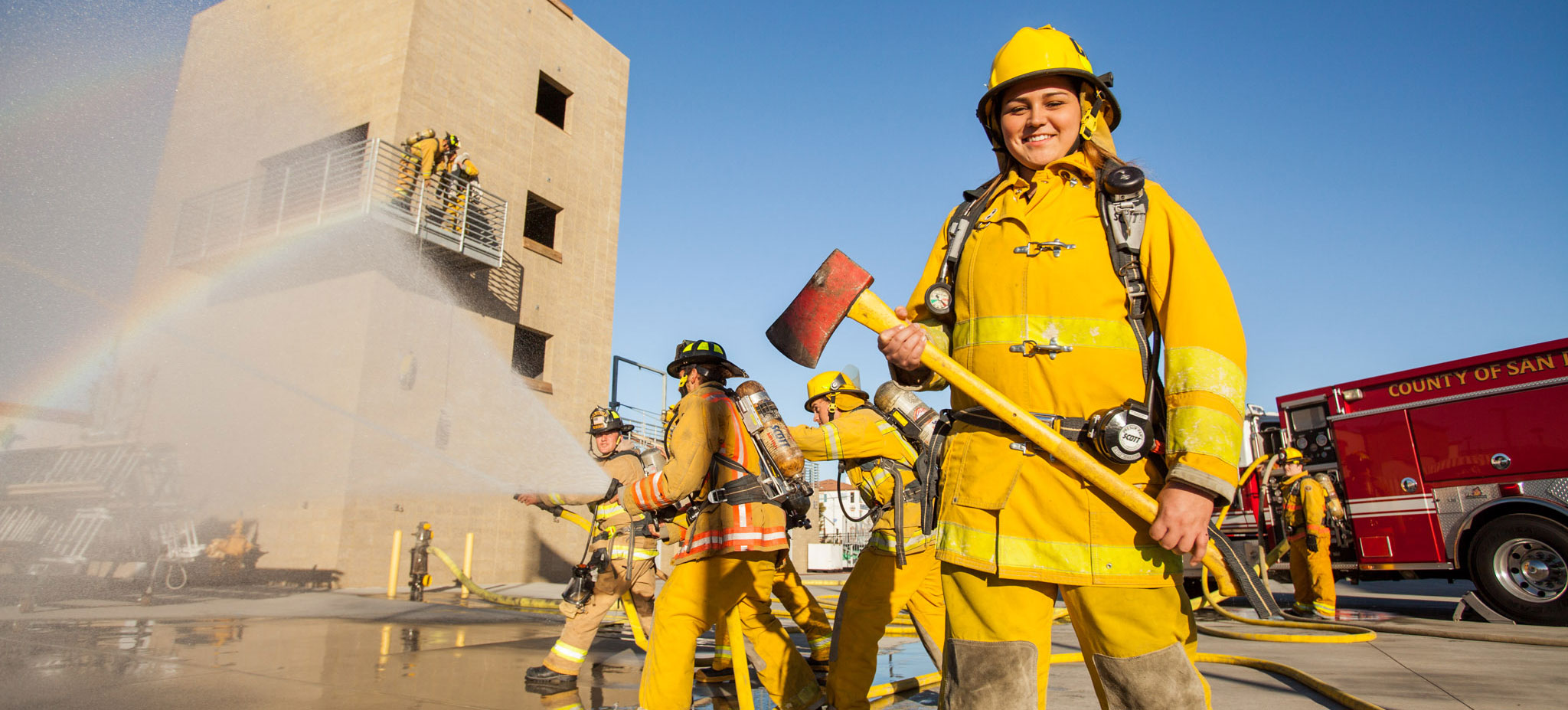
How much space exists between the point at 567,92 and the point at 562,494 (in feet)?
47.5

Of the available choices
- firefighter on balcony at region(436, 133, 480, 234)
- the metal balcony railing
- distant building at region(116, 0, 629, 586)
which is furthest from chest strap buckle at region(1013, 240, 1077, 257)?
firefighter on balcony at region(436, 133, 480, 234)

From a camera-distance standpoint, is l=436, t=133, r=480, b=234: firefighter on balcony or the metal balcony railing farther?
l=436, t=133, r=480, b=234: firefighter on balcony

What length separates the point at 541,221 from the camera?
17.3m

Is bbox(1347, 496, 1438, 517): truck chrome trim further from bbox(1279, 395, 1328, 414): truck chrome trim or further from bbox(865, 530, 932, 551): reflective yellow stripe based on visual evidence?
bbox(865, 530, 932, 551): reflective yellow stripe

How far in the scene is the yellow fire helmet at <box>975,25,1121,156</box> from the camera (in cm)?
203

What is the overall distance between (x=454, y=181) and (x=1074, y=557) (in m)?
13.7

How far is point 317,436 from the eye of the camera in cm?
1180

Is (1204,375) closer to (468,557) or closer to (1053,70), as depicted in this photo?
(1053,70)

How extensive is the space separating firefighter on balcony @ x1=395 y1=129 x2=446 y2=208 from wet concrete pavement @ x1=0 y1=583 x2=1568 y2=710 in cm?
700

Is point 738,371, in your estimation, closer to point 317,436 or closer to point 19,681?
point 19,681

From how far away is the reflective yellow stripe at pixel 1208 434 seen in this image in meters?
1.66

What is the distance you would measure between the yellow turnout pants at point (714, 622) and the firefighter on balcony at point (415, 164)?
428 inches

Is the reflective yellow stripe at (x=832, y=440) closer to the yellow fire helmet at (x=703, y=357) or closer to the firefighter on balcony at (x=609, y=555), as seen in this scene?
the yellow fire helmet at (x=703, y=357)

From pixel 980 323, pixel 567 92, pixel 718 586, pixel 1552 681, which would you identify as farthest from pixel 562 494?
pixel 567 92
